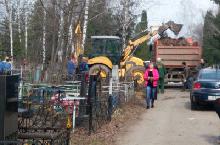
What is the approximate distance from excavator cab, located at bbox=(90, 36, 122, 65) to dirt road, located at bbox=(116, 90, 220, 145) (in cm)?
855

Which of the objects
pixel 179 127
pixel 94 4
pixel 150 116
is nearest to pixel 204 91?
pixel 150 116

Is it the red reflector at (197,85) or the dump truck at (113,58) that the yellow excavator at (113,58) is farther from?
the red reflector at (197,85)

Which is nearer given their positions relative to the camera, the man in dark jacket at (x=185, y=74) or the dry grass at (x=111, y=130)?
the dry grass at (x=111, y=130)

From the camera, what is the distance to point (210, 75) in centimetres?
1927

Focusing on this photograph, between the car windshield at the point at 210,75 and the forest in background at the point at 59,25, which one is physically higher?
the forest in background at the point at 59,25

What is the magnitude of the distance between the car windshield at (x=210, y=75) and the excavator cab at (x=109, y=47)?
939 cm

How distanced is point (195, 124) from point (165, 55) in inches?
628

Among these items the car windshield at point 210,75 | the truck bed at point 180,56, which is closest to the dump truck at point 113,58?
the truck bed at point 180,56

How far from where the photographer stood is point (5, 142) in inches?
238

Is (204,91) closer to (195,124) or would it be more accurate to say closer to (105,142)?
(195,124)

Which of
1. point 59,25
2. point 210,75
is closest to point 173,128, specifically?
point 210,75

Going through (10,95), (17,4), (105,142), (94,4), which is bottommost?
(105,142)

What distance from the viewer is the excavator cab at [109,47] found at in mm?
28453

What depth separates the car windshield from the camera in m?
19.0
